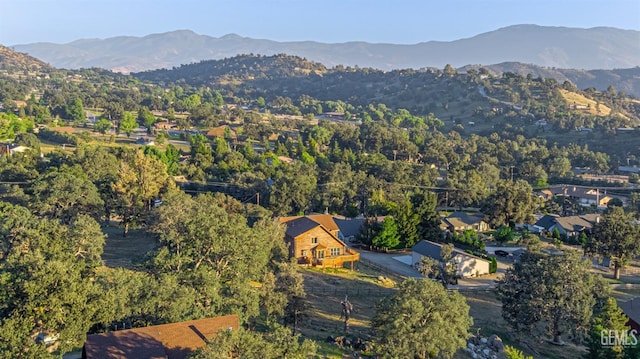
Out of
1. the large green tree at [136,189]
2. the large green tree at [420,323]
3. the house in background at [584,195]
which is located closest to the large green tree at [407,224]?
the large green tree at [136,189]

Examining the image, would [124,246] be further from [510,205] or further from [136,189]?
[510,205]

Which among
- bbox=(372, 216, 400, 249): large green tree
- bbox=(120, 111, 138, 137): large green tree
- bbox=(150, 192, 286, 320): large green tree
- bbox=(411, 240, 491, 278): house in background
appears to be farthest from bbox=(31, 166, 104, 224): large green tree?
bbox=(120, 111, 138, 137): large green tree

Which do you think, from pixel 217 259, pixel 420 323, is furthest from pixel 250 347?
pixel 217 259

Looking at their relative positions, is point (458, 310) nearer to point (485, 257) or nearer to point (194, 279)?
point (194, 279)

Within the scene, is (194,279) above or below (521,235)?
above

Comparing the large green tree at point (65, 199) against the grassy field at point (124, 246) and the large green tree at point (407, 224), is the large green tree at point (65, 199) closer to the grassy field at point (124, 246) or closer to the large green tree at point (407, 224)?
the grassy field at point (124, 246)

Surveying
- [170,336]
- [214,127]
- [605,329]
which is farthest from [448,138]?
[170,336]
